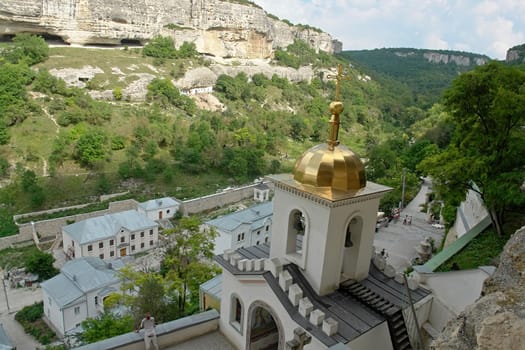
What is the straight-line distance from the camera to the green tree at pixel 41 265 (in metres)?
20.9

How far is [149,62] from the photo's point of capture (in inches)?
2089

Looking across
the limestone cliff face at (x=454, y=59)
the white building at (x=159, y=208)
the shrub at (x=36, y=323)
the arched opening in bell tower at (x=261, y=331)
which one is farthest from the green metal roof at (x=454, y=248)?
the limestone cliff face at (x=454, y=59)

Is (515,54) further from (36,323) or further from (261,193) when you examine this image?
(36,323)

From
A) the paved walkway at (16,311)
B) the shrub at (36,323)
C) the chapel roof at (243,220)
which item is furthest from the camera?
the chapel roof at (243,220)

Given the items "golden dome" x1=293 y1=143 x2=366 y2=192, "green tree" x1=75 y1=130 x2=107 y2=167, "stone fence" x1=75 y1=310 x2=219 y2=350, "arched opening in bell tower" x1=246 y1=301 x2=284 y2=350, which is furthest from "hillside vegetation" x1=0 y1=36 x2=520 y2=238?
"stone fence" x1=75 y1=310 x2=219 y2=350

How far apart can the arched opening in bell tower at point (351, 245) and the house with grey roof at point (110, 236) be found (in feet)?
64.8

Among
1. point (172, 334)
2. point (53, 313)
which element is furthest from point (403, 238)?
point (53, 313)

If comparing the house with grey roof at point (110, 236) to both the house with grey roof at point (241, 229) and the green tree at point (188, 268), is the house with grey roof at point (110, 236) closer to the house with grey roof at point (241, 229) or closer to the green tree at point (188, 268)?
the house with grey roof at point (241, 229)

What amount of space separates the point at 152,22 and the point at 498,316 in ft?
207

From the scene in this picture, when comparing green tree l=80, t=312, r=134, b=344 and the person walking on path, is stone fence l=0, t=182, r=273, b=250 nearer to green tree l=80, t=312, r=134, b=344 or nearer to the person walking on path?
green tree l=80, t=312, r=134, b=344

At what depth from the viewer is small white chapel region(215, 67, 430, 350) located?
550 cm

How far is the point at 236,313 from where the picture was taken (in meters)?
7.00

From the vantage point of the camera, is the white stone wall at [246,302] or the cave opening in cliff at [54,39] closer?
the white stone wall at [246,302]

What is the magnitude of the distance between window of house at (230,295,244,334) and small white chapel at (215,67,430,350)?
0.06 meters
